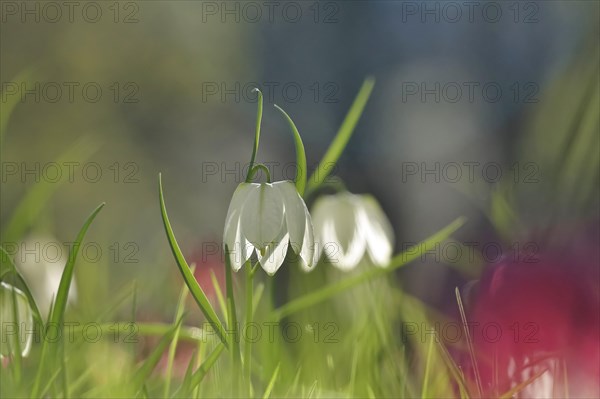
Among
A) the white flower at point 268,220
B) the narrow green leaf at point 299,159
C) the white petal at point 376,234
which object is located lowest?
the white petal at point 376,234

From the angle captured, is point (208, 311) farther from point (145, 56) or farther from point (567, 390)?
point (145, 56)

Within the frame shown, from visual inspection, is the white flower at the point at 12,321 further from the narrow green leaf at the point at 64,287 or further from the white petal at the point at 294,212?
the white petal at the point at 294,212

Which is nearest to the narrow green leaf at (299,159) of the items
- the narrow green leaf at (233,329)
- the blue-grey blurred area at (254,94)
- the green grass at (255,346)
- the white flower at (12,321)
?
the green grass at (255,346)

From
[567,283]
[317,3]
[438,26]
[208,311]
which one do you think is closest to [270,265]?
[208,311]

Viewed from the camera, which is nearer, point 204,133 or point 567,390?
point 567,390

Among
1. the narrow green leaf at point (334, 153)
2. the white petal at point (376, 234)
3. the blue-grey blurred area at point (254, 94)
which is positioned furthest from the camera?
the blue-grey blurred area at point (254, 94)

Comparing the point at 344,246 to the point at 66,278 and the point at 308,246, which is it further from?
the point at 66,278

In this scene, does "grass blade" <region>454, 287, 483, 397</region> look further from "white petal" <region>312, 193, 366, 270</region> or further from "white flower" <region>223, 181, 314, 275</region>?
"white petal" <region>312, 193, 366, 270</region>
